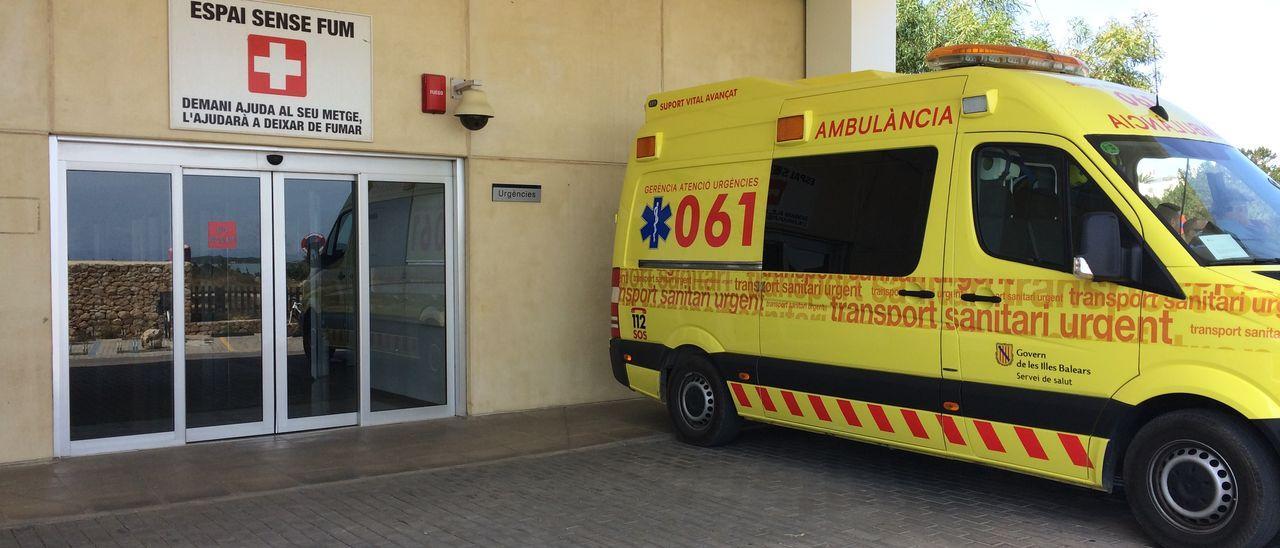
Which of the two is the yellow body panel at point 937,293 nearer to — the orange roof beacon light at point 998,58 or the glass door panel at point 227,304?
the orange roof beacon light at point 998,58

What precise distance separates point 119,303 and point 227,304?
795 mm

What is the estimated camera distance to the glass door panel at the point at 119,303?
25.6 feet

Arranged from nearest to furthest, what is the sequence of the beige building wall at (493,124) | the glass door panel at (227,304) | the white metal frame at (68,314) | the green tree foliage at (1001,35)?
the beige building wall at (493,124) < the white metal frame at (68,314) < the glass door panel at (227,304) < the green tree foliage at (1001,35)

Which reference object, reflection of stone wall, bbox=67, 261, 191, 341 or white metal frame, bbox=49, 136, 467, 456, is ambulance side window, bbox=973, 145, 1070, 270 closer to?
white metal frame, bbox=49, 136, 467, 456

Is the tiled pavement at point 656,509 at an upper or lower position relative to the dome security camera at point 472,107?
lower

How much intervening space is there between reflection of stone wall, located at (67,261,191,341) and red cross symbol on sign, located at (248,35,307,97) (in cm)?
165

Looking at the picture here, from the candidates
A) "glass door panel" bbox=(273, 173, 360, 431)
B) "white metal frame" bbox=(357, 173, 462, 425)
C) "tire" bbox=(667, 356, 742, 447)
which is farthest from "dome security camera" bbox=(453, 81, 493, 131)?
"tire" bbox=(667, 356, 742, 447)

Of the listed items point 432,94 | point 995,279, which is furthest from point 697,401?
point 432,94

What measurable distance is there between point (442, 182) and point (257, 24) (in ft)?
6.97

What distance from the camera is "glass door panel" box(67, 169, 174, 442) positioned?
779 cm

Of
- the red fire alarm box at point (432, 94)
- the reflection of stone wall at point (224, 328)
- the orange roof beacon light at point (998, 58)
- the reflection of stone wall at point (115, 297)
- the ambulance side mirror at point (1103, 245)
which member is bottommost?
the reflection of stone wall at point (224, 328)

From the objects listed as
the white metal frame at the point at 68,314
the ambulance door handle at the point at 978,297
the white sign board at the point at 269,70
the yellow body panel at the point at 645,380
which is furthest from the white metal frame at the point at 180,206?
the ambulance door handle at the point at 978,297

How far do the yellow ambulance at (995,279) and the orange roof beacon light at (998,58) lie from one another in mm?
18

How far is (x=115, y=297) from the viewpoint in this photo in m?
7.92
